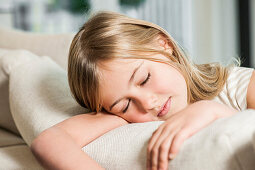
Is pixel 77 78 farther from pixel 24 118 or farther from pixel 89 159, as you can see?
pixel 89 159

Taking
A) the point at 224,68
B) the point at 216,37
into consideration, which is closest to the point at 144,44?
the point at 224,68

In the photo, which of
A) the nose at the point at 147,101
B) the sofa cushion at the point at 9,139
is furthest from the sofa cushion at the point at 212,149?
the sofa cushion at the point at 9,139

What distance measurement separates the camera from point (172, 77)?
1.20m

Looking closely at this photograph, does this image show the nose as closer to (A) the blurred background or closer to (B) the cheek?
(B) the cheek

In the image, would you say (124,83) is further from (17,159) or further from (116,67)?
(17,159)

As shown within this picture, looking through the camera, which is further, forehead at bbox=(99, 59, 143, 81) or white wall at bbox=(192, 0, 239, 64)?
white wall at bbox=(192, 0, 239, 64)

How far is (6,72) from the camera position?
1.62m

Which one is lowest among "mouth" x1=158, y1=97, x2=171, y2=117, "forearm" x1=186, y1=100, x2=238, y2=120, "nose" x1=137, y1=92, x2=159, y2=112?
"mouth" x1=158, y1=97, x2=171, y2=117

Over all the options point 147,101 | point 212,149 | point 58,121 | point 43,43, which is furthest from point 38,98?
point 212,149

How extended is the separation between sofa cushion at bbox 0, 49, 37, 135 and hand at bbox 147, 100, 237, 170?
36.3 inches

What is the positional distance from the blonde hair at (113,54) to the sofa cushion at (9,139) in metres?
0.43

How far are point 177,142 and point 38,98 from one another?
2.42 ft

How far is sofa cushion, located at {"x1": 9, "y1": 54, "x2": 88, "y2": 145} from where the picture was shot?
4.01ft

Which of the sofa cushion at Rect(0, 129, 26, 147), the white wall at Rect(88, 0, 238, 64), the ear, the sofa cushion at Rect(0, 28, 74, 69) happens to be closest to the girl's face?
the ear
